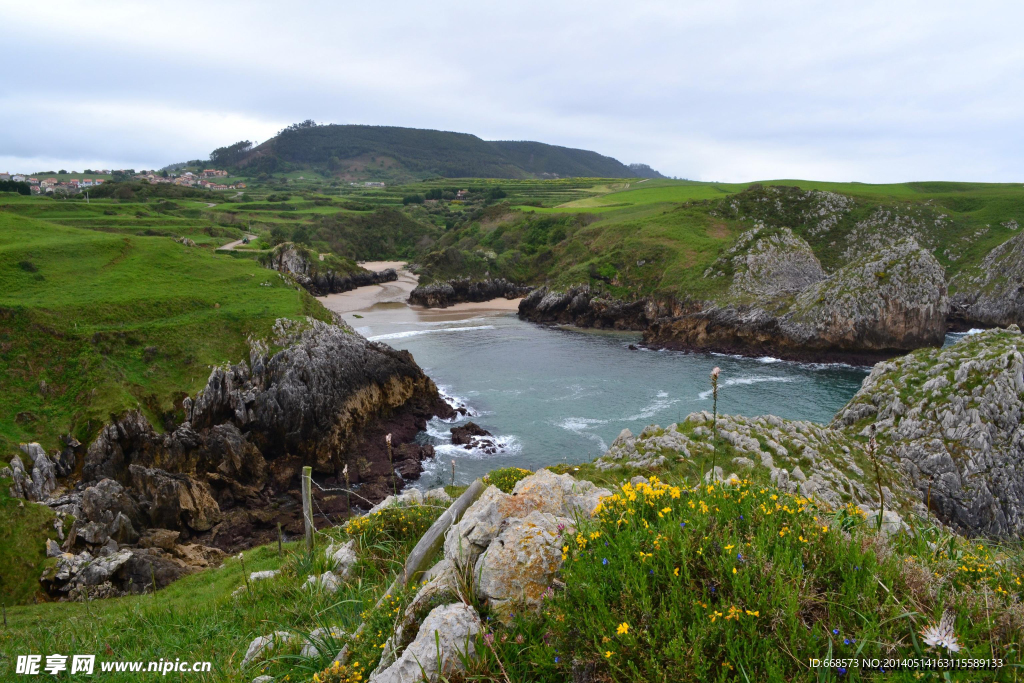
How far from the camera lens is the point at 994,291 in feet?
187

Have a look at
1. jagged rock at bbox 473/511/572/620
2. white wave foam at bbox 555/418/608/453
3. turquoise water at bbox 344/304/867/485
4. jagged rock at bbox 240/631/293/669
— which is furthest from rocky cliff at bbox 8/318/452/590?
jagged rock at bbox 473/511/572/620

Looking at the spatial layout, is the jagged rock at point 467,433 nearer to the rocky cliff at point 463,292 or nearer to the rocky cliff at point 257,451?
the rocky cliff at point 257,451

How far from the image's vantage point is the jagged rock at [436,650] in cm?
414

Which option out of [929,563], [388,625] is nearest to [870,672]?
[929,563]

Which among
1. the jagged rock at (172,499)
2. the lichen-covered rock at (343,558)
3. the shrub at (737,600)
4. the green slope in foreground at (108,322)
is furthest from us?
the green slope in foreground at (108,322)

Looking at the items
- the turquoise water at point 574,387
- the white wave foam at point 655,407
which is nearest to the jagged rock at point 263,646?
the turquoise water at point 574,387

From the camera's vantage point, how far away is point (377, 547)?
26.4 ft

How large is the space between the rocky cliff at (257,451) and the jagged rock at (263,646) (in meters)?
10.8

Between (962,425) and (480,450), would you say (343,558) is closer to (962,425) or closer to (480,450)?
(962,425)

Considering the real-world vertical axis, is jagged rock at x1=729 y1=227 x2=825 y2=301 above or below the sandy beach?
above

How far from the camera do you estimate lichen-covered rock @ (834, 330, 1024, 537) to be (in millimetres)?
16562

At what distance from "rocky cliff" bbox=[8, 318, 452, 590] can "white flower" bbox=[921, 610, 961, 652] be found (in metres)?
16.1

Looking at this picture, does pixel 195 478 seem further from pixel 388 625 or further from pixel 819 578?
pixel 819 578

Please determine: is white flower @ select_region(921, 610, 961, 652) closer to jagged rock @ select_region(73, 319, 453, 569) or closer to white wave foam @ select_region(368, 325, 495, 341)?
jagged rock @ select_region(73, 319, 453, 569)
